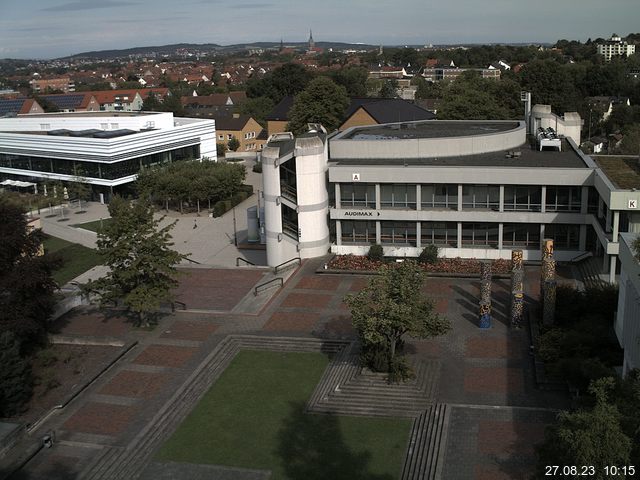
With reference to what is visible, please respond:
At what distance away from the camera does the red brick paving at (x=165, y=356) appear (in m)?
27.7

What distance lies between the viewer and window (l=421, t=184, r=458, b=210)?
39.2 metres

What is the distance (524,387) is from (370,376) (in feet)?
17.9

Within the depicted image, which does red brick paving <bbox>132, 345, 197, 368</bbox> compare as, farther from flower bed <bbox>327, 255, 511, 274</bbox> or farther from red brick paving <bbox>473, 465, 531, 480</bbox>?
red brick paving <bbox>473, 465, 531, 480</bbox>

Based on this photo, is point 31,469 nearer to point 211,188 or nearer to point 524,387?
point 524,387

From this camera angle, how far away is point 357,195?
1593 inches

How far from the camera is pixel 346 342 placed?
2878cm

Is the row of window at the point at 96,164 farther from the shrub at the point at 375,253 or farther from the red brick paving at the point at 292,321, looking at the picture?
the red brick paving at the point at 292,321

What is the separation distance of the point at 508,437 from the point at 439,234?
19823mm

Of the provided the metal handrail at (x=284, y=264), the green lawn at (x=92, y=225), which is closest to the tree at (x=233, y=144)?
the green lawn at (x=92, y=225)

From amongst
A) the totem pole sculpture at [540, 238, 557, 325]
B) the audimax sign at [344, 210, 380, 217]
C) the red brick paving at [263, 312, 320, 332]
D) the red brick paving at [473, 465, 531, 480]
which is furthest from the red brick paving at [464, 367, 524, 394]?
the audimax sign at [344, 210, 380, 217]

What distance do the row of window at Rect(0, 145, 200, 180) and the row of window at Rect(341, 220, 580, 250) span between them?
3265 cm

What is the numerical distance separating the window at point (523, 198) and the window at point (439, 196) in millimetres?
2835

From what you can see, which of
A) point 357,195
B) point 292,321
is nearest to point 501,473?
point 292,321

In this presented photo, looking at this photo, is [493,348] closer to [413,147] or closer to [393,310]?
[393,310]
